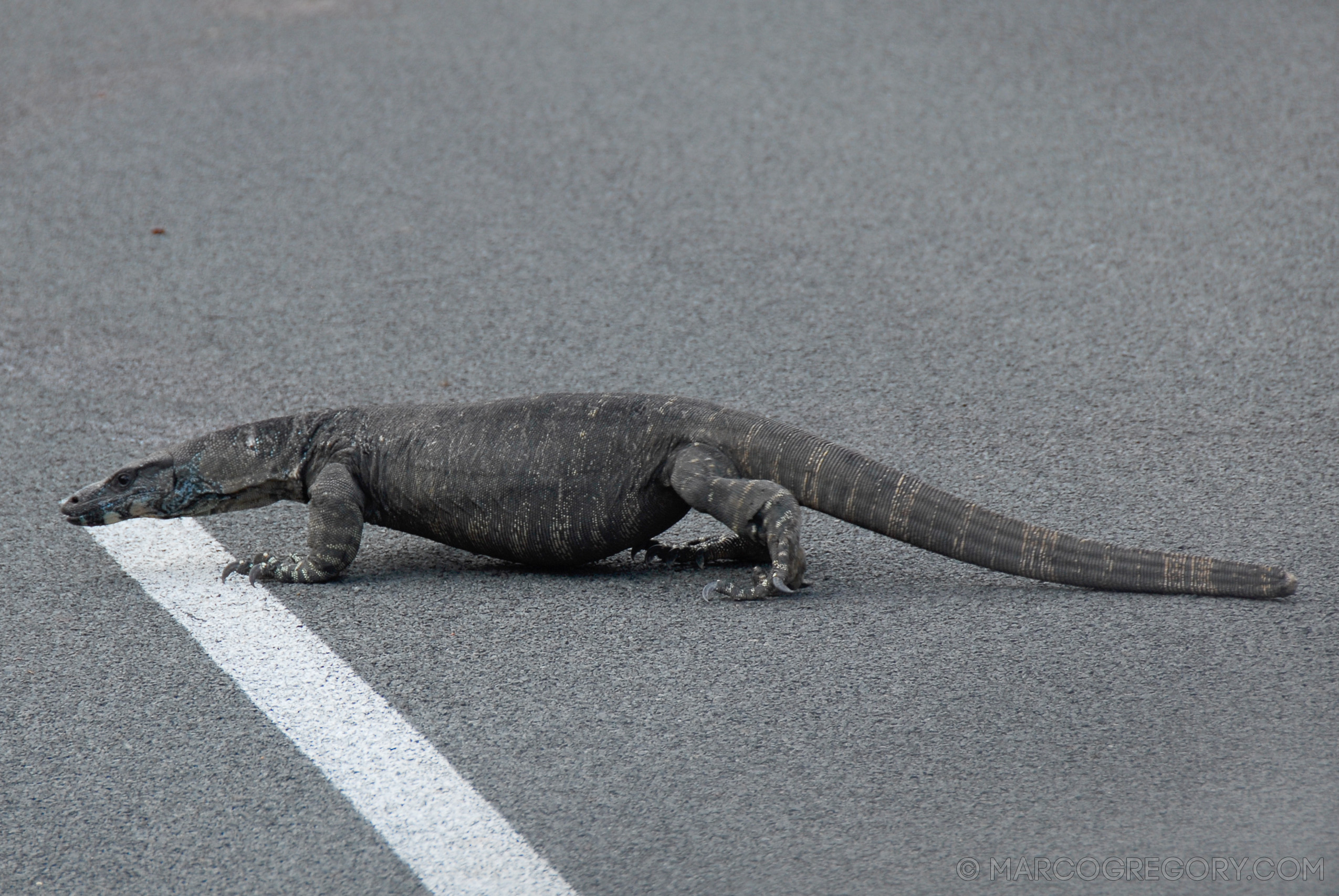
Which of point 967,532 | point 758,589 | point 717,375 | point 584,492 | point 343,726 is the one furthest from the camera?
point 717,375

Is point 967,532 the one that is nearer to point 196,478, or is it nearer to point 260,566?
point 260,566

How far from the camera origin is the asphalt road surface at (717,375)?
334 centimetres

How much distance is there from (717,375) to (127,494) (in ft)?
9.10

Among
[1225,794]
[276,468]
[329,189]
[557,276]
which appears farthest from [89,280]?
[1225,794]

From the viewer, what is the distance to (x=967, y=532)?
167 inches

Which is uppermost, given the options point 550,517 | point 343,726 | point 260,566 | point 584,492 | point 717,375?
point 717,375

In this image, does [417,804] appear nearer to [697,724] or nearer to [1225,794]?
[697,724]

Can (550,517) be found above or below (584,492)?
below

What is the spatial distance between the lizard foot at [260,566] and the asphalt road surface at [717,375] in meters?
0.10

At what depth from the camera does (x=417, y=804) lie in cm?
342

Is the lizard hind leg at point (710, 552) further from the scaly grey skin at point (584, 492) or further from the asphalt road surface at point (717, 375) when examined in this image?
the asphalt road surface at point (717, 375)

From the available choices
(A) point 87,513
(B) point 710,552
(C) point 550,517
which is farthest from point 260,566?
(B) point 710,552

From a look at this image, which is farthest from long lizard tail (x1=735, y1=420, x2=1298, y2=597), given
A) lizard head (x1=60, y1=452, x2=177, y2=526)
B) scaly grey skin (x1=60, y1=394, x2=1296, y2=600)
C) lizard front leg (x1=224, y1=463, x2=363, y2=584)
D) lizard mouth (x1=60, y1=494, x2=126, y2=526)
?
lizard mouth (x1=60, y1=494, x2=126, y2=526)

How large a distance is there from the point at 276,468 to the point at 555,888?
2.43m
